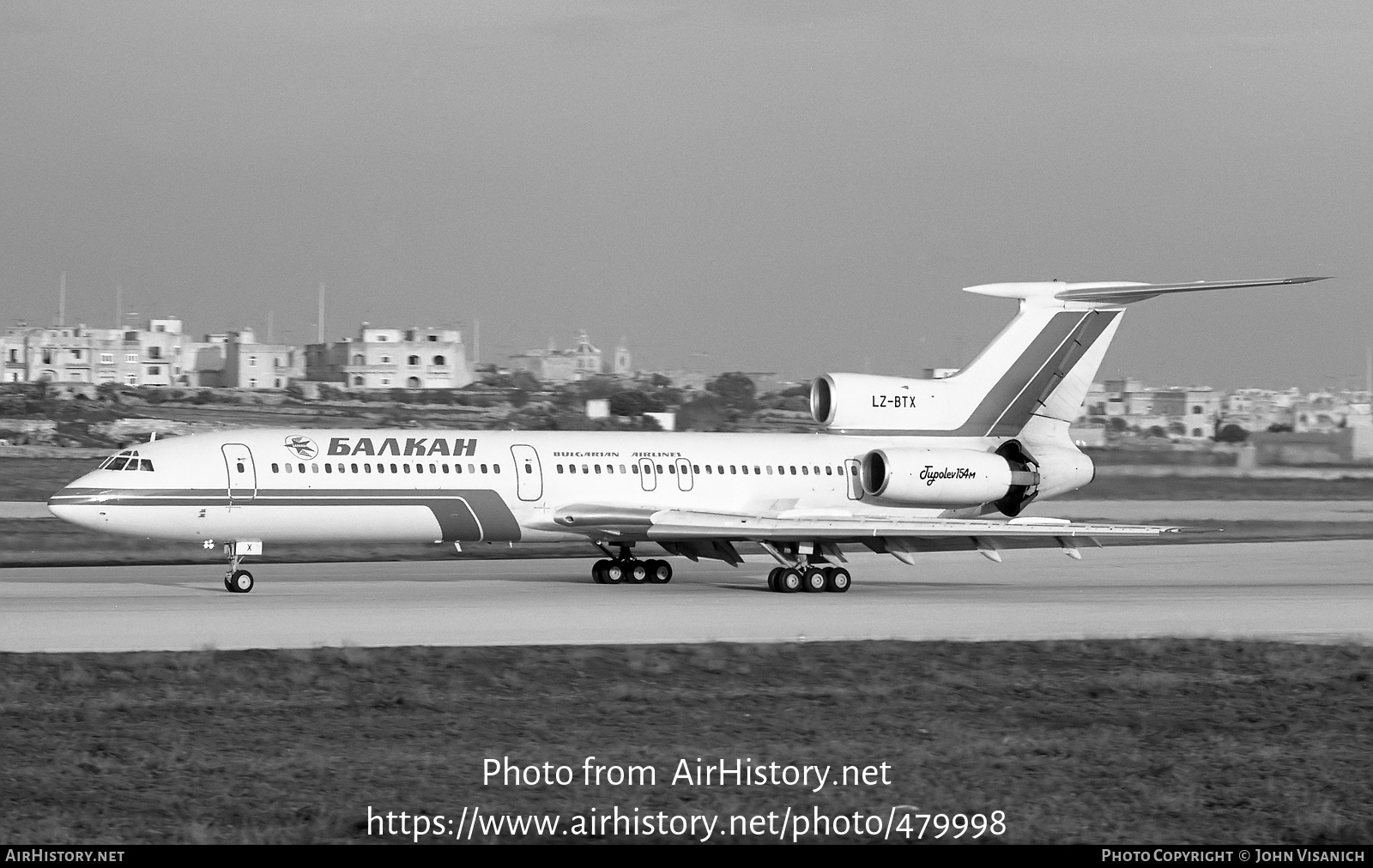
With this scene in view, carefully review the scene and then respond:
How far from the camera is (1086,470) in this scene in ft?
112

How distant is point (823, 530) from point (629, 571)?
479cm

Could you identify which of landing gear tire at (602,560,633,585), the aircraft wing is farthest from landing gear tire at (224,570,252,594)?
landing gear tire at (602,560,633,585)

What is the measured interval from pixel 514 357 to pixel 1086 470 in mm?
126364

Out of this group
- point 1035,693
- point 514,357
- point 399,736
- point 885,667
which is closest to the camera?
point 399,736

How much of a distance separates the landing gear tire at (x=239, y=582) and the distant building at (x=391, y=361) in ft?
329

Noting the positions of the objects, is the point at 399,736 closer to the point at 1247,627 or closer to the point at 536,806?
the point at 536,806

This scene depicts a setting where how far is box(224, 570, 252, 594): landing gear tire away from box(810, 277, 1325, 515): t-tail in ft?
41.7

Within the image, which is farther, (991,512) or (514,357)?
(514,357)

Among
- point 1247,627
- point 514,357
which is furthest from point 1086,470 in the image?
point 514,357

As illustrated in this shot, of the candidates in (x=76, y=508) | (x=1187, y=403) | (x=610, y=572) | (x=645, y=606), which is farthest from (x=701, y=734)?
(x=1187, y=403)

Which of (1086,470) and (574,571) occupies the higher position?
(1086,470)

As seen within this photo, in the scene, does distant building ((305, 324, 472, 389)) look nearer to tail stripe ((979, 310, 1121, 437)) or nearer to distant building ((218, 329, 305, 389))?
distant building ((218, 329, 305, 389))

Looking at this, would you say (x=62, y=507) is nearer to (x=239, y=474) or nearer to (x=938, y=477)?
(x=239, y=474)

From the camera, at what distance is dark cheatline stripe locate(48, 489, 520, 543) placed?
27.9 m
